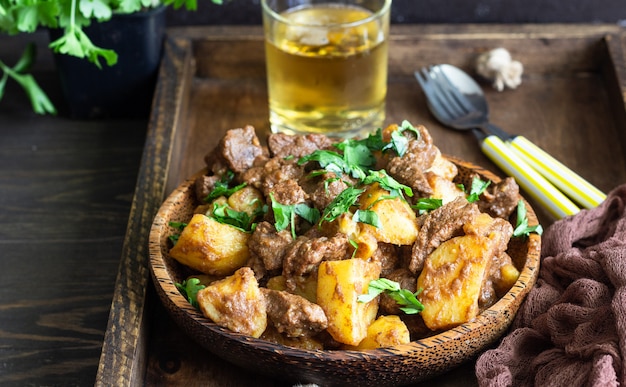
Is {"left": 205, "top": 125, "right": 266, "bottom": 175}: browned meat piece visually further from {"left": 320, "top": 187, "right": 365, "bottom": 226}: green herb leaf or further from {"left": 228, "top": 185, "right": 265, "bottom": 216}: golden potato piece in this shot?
{"left": 320, "top": 187, "right": 365, "bottom": 226}: green herb leaf

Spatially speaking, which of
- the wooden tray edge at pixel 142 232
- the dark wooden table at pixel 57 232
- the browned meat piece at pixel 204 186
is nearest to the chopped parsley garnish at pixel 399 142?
the browned meat piece at pixel 204 186

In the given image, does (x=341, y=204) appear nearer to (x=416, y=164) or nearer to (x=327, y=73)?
(x=416, y=164)

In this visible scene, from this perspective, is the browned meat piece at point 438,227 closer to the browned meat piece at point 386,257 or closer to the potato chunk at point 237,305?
the browned meat piece at point 386,257

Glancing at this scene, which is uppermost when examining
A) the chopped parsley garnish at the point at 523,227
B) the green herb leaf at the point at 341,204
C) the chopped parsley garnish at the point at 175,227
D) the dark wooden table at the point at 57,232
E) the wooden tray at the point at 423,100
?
the green herb leaf at the point at 341,204

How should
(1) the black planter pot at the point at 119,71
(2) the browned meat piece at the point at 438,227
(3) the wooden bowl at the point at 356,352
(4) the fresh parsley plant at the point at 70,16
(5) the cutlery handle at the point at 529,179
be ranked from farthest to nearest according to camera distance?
(1) the black planter pot at the point at 119,71
(4) the fresh parsley plant at the point at 70,16
(5) the cutlery handle at the point at 529,179
(2) the browned meat piece at the point at 438,227
(3) the wooden bowl at the point at 356,352

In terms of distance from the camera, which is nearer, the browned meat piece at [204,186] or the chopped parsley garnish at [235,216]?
the chopped parsley garnish at [235,216]

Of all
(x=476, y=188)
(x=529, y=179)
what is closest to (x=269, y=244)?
(x=476, y=188)

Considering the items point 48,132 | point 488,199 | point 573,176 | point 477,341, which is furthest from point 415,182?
point 48,132
